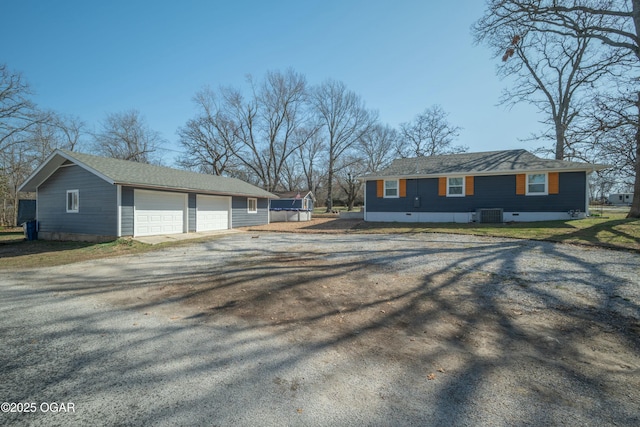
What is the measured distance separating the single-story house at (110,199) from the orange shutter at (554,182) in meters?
17.8

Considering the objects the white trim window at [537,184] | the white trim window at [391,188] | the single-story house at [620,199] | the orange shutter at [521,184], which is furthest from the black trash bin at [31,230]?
the single-story house at [620,199]

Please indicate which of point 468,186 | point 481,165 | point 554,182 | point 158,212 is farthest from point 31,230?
point 554,182

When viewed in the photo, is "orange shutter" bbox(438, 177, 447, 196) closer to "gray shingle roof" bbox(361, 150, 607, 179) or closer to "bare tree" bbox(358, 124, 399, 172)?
"gray shingle roof" bbox(361, 150, 607, 179)

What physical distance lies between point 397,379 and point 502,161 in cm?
1776

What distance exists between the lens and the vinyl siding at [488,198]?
14.6 meters

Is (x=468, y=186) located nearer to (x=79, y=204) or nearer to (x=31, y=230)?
(x=79, y=204)

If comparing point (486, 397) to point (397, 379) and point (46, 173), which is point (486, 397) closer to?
point (397, 379)

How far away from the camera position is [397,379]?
2.57m

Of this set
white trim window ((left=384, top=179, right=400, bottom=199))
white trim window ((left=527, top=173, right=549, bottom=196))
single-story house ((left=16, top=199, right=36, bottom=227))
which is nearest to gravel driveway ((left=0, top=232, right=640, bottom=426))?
white trim window ((left=527, top=173, right=549, bottom=196))

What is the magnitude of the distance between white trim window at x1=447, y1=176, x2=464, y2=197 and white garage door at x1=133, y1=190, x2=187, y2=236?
1461cm

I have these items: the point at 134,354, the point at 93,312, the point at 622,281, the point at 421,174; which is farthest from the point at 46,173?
the point at 622,281

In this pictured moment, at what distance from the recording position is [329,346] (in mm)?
3182

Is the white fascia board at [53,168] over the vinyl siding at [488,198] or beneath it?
over

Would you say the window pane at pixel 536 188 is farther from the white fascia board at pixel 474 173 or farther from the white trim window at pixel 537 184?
the white fascia board at pixel 474 173
